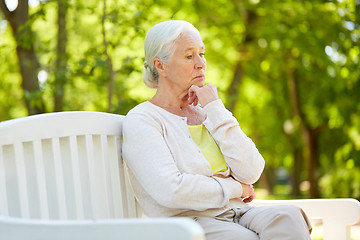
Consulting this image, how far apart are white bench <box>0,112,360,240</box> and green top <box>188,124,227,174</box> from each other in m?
0.39

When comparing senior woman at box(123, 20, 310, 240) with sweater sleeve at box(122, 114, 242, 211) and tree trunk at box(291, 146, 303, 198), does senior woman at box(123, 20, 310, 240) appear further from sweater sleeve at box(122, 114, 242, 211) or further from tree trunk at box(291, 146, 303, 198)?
tree trunk at box(291, 146, 303, 198)

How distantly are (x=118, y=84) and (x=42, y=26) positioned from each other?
10976mm

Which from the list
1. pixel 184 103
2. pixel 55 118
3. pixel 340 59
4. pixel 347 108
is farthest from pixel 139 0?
pixel 347 108

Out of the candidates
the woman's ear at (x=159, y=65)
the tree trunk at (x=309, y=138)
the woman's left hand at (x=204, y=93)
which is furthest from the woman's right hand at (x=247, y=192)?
the tree trunk at (x=309, y=138)

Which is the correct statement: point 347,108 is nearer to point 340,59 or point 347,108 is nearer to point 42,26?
point 340,59

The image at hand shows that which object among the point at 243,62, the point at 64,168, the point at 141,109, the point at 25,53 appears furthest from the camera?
the point at 243,62

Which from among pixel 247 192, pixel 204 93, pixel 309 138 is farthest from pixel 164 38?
pixel 309 138

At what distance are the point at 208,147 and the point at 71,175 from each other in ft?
2.27

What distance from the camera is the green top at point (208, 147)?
8.70ft

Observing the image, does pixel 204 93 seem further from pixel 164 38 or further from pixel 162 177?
pixel 162 177

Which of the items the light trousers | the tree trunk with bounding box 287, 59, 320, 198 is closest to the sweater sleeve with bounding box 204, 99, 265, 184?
the light trousers

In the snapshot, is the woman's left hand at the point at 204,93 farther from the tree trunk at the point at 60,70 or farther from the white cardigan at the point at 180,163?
the tree trunk at the point at 60,70

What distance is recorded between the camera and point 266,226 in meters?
2.35

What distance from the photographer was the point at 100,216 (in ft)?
8.41
